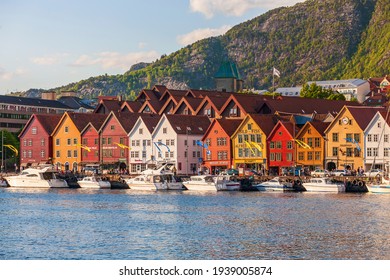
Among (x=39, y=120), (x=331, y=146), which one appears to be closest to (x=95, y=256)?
(x=331, y=146)

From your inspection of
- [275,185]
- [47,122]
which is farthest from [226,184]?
[47,122]

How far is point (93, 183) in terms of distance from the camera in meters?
142

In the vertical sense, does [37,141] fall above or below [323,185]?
above

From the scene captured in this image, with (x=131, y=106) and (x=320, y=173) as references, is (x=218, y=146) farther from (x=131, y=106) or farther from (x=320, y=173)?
(x=131, y=106)

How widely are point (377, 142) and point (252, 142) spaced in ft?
65.7

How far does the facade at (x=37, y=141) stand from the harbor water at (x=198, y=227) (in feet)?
184

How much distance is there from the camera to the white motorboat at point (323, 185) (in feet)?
400

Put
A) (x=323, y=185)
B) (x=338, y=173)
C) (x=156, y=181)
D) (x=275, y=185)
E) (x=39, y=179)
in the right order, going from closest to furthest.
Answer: (x=323, y=185), (x=275, y=185), (x=338, y=173), (x=156, y=181), (x=39, y=179)

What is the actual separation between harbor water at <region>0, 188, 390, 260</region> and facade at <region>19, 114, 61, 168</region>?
56.2 meters

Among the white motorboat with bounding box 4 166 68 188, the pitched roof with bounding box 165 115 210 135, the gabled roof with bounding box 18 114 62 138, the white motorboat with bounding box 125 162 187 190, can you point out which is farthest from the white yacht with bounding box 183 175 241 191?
the gabled roof with bounding box 18 114 62 138

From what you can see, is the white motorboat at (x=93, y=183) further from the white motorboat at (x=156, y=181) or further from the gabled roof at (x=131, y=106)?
the gabled roof at (x=131, y=106)

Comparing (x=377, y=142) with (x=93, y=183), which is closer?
(x=377, y=142)

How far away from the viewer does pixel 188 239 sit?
71.8m

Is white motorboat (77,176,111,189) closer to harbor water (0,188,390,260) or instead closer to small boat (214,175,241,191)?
small boat (214,175,241,191)
